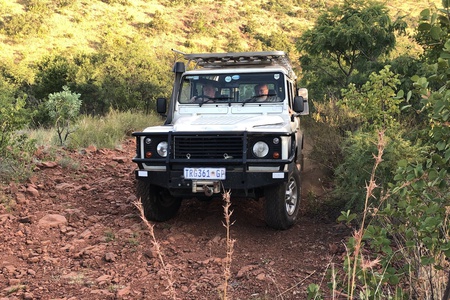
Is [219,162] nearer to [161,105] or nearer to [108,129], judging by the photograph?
[161,105]

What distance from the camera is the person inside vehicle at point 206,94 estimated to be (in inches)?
227

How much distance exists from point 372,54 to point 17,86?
1256 cm

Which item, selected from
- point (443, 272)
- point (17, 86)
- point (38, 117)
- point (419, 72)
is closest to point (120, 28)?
point (17, 86)

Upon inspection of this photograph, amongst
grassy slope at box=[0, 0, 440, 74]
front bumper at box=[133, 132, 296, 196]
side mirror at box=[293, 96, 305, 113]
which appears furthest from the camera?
grassy slope at box=[0, 0, 440, 74]

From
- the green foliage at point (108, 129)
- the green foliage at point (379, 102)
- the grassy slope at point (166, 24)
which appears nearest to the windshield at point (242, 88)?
the green foliage at point (379, 102)

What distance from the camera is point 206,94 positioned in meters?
5.81

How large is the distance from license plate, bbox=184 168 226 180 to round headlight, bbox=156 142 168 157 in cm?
33

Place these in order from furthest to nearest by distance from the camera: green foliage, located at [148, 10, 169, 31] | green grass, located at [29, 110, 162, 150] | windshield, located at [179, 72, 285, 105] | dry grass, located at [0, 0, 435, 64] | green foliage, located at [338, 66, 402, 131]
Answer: green foliage, located at [148, 10, 169, 31]
dry grass, located at [0, 0, 435, 64]
green grass, located at [29, 110, 162, 150]
windshield, located at [179, 72, 285, 105]
green foliage, located at [338, 66, 402, 131]

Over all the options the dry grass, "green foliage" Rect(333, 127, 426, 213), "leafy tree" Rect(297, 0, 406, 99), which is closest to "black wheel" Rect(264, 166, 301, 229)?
"green foliage" Rect(333, 127, 426, 213)

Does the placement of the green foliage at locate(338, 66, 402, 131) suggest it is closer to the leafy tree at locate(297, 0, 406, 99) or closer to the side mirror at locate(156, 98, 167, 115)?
the side mirror at locate(156, 98, 167, 115)

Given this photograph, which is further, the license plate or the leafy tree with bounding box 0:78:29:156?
the leafy tree with bounding box 0:78:29:156

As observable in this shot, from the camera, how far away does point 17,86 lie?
1653 centimetres

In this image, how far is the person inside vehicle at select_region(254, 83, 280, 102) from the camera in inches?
221

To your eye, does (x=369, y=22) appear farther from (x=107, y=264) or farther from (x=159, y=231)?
(x=107, y=264)
